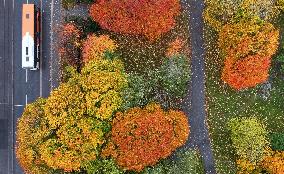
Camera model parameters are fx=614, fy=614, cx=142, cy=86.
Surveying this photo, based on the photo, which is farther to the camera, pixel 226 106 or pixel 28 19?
pixel 226 106

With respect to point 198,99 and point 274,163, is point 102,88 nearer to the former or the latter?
point 198,99

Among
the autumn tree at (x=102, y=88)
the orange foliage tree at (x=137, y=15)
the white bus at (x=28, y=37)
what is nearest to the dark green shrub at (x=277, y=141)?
the orange foliage tree at (x=137, y=15)

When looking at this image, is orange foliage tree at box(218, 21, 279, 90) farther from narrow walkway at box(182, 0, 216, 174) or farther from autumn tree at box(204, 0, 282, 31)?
narrow walkway at box(182, 0, 216, 174)

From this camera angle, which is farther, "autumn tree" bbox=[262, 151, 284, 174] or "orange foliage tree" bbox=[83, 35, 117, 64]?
"orange foliage tree" bbox=[83, 35, 117, 64]

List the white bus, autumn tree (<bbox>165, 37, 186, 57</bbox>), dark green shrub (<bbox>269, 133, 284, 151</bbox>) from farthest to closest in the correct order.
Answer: the white bus < autumn tree (<bbox>165, 37, 186, 57</bbox>) < dark green shrub (<bbox>269, 133, 284, 151</bbox>)

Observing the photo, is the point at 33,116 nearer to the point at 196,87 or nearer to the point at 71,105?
the point at 71,105

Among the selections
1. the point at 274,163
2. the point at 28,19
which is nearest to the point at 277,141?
the point at 274,163

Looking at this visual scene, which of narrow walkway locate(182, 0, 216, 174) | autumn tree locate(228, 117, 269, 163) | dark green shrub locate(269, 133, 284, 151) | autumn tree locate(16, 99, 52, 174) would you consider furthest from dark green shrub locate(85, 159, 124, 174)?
dark green shrub locate(269, 133, 284, 151)

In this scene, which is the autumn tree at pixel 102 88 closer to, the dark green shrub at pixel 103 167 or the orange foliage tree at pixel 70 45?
the orange foliage tree at pixel 70 45
